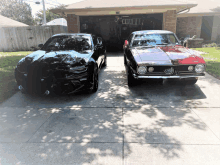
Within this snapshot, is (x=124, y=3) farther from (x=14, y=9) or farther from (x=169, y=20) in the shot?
(x=14, y=9)

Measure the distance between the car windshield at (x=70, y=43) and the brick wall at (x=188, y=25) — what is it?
1260 centimetres

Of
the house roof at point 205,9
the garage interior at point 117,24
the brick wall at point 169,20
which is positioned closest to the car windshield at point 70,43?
the garage interior at point 117,24

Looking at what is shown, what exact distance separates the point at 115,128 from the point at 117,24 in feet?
35.8

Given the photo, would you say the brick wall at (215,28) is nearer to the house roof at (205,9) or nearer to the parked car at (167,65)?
the house roof at (205,9)

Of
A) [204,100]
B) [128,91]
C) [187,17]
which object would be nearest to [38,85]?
[128,91]

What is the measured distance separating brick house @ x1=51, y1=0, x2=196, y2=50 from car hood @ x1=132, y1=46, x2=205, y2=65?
6.17 metres

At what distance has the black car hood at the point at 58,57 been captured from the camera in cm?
444

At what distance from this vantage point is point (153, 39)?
592cm

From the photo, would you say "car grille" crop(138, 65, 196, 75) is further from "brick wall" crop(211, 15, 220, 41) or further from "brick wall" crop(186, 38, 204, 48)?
"brick wall" crop(211, 15, 220, 41)

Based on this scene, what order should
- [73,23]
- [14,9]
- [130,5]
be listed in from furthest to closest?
[14,9] → [73,23] → [130,5]

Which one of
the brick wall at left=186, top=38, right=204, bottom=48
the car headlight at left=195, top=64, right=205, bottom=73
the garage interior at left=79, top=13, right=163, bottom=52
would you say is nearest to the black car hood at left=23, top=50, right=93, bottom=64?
the car headlight at left=195, top=64, right=205, bottom=73

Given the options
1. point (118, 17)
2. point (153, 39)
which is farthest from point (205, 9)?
point (153, 39)

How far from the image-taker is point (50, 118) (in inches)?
144

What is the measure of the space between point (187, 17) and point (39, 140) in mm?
16612
